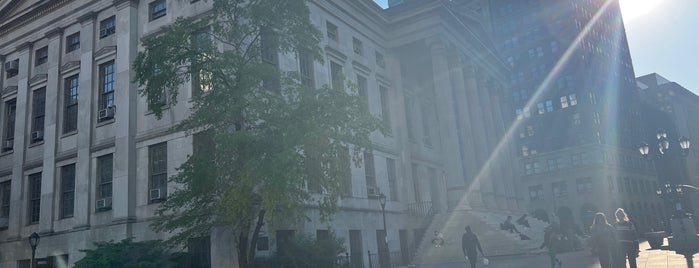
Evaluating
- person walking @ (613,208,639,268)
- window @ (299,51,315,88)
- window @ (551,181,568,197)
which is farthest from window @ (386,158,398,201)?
window @ (551,181,568,197)

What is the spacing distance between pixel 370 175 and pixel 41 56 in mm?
21459

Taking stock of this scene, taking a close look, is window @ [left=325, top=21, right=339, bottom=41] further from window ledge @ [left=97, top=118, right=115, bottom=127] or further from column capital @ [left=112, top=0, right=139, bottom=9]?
window ledge @ [left=97, top=118, right=115, bottom=127]

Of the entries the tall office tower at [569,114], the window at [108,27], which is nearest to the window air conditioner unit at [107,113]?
the window at [108,27]

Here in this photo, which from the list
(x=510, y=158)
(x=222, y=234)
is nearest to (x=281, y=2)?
Answer: (x=222, y=234)

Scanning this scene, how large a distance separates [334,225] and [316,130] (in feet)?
43.3

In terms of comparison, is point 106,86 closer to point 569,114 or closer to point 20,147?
point 20,147

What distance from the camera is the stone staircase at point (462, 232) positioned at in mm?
31477

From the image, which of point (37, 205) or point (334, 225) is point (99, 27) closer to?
point (37, 205)

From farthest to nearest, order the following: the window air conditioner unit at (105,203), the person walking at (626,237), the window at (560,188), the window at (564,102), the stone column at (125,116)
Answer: the window at (564,102) → the window at (560,188) → the window air conditioner unit at (105,203) → the stone column at (125,116) → the person walking at (626,237)

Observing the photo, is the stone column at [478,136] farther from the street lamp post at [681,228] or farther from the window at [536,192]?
the window at [536,192]

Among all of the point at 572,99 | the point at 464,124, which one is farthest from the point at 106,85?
the point at 572,99

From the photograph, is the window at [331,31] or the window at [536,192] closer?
the window at [331,31]

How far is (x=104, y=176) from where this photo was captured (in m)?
26.6

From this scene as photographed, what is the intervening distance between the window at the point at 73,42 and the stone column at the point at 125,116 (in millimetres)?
4031
